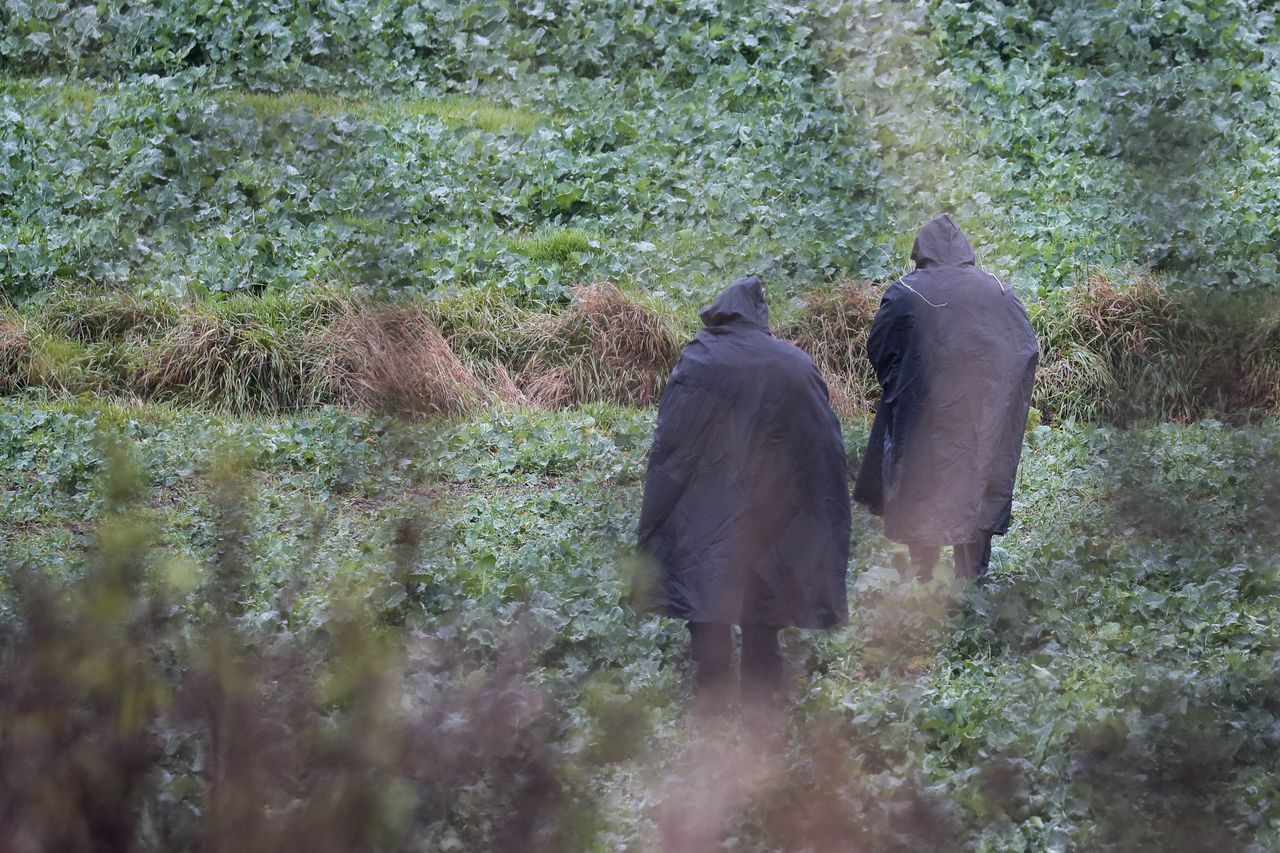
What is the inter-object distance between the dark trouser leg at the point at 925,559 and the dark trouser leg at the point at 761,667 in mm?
1572

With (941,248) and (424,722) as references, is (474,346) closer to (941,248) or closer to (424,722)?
(941,248)

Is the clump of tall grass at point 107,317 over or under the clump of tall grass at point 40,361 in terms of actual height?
over

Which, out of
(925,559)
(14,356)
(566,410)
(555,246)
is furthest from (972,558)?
(14,356)

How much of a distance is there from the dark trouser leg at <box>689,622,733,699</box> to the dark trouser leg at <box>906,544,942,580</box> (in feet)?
5.36

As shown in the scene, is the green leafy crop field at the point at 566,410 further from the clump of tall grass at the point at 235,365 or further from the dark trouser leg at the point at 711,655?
the dark trouser leg at the point at 711,655

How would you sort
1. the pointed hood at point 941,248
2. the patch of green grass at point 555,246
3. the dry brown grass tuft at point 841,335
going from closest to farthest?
the pointed hood at point 941,248 < the dry brown grass tuft at point 841,335 < the patch of green grass at point 555,246

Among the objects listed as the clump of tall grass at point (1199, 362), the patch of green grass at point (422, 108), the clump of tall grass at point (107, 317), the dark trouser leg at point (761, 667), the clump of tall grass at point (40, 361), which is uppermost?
the clump of tall grass at point (1199, 362)

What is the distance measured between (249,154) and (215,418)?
4.15 m

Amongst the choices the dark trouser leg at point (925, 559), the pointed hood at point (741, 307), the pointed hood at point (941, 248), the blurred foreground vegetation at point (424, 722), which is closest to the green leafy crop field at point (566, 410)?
the blurred foreground vegetation at point (424, 722)

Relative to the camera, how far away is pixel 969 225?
13.0 metres

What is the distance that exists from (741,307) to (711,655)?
1332mm

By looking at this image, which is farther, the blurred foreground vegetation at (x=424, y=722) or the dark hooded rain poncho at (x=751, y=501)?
the dark hooded rain poncho at (x=751, y=501)

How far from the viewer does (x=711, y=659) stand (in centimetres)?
566

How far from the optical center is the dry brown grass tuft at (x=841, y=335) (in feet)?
37.7
